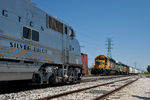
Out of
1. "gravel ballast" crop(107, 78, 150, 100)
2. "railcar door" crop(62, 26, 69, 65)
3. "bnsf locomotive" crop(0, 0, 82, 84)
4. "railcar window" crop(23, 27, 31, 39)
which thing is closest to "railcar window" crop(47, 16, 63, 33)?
"bnsf locomotive" crop(0, 0, 82, 84)

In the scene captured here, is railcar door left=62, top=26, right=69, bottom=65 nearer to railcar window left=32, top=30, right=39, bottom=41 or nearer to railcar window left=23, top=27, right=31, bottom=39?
railcar window left=32, top=30, right=39, bottom=41

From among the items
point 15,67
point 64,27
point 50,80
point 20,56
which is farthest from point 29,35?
point 64,27

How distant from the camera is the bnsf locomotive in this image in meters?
8.17

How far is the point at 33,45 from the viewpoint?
9.89 meters

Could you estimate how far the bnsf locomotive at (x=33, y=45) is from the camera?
8171mm

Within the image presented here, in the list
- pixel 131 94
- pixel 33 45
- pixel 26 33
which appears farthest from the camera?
pixel 33 45

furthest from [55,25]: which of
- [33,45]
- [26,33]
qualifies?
[26,33]

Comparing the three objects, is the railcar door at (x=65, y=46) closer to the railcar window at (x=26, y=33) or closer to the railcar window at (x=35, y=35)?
the railcar window at (x=35, y=35)

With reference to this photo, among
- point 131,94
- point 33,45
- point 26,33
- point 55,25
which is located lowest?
point 131,94

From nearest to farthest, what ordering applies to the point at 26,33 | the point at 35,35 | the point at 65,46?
the point at 26,33, the point at 35,35, the point at 65,46

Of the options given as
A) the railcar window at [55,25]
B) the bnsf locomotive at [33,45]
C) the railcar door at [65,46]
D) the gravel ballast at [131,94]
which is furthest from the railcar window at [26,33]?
the gravel ballast at [131,94]

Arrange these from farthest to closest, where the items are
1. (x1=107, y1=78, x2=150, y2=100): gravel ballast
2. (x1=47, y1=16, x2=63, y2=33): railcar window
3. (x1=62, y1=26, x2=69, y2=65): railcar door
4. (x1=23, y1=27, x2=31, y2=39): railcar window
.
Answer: (x1=62, y1=26, x2=69, y2=65): railcar door < (x1=47, y1=16, x2=63, y2=33): railcar window < (x1=23, y1=27, x2=31, y2=39): railcar window < (x1=107, y1=78, x2=150, y2=100): gravel ballast

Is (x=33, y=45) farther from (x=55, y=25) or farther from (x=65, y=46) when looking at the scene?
(x=65, y=46)

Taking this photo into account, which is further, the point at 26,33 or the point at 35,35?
the point at 35,35
